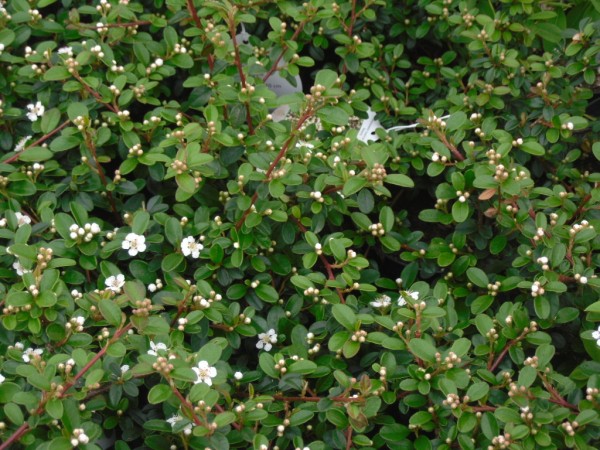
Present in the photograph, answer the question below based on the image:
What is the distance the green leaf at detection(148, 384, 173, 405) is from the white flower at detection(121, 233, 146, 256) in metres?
0.48

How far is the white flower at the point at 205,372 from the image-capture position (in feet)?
5.24

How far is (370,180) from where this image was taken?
6.23ft

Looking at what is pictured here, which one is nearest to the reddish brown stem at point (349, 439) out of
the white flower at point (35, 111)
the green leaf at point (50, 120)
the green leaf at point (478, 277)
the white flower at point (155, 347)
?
the white flower at point (155, 347)

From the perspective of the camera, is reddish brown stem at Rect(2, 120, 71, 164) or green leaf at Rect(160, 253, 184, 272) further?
reddish brown stem at Rect(2, 120, 71, 164)

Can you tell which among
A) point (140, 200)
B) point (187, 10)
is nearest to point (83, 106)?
point (140, 200)

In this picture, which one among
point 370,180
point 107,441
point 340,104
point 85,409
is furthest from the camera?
point 340,104

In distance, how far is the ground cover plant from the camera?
162 cm

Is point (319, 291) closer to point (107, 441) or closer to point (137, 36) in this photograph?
point (107, 441)

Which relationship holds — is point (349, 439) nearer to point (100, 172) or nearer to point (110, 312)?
point (110, 312)

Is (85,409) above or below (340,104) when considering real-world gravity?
below

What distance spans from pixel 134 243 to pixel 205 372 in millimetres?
459

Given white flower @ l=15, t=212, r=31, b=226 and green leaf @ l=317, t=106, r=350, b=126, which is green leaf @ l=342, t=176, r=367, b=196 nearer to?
green leaf @ l=317, t=106, r=350, b=126

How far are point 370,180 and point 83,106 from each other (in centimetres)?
86

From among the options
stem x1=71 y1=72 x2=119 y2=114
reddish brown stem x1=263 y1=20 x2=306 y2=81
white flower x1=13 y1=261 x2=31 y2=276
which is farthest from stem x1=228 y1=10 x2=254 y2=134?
white flower x1=13 y1=261 x2=31 y2=276
